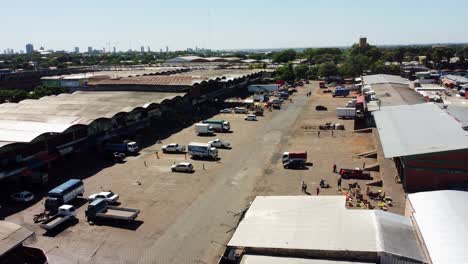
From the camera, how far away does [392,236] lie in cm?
1505

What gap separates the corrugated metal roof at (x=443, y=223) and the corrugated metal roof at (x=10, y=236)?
15.1 meters

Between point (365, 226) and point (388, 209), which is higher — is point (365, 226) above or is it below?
above

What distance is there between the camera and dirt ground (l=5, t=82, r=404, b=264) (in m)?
18.6

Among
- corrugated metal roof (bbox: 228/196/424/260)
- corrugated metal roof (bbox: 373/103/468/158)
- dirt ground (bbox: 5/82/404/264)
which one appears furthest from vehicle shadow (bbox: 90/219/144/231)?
corrugated metal roof (bbox: 373/103/468/158)

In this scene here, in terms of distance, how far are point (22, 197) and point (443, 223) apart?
909 inches

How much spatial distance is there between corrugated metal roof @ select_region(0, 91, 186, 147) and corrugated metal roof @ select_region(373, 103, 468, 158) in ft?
78.8

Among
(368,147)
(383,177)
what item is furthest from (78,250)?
(368,147)

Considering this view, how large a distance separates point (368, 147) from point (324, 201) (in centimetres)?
1770

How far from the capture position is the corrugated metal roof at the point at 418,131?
22359 millimetres

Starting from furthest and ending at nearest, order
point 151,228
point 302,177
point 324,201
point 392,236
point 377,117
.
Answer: point 377,117 < point 302,177 < point 151,228 < point 324,201 < point 392,236

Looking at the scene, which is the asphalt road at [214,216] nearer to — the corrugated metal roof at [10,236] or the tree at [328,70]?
the corrugated metal roof at [10,236]

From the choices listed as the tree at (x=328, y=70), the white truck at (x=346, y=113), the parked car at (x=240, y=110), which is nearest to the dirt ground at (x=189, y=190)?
the white truck at (x=346, y=113)

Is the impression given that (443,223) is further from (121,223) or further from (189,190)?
(121,223)

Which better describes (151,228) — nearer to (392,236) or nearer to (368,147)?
(392,236)
